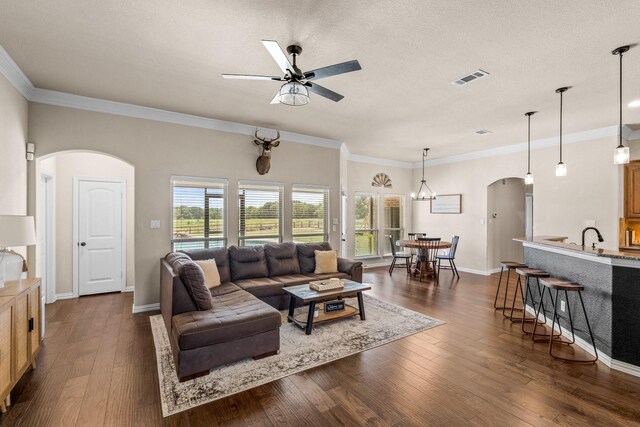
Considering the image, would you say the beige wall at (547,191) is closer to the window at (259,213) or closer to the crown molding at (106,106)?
the crown molding at (106,106)

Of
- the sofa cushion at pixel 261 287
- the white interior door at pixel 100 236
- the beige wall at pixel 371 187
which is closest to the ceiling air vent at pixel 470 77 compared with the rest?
the sofa cushion at pixel 261 287

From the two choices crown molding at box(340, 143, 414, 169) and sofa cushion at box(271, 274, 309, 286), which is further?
crown molding at box(340, 143, 414, 169)

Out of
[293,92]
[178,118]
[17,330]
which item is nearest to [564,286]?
[293,92]

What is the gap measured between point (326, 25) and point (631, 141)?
619cm

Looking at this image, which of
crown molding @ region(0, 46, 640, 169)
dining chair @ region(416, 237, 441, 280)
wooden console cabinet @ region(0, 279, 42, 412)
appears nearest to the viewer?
wooden console cabinet @ region(0, 279, 42, 412)

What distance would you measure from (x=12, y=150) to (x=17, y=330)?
82.0 inches

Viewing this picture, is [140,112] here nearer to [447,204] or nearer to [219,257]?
[219,257]

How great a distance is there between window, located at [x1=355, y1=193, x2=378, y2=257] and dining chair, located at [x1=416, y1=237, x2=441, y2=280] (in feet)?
5.74

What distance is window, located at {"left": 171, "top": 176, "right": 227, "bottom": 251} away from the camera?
4.80 meters

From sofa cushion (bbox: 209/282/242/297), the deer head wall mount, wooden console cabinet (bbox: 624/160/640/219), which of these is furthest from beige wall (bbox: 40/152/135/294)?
wooden console cabinet (bbox: 624/160/640/219)

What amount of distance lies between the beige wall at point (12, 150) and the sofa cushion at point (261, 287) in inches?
105

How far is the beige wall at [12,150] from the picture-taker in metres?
3.04

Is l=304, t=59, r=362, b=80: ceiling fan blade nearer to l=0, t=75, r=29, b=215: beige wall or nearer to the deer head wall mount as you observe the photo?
the deer head wall mount

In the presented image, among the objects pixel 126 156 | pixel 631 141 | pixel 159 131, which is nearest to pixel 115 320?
pixel 126 156
